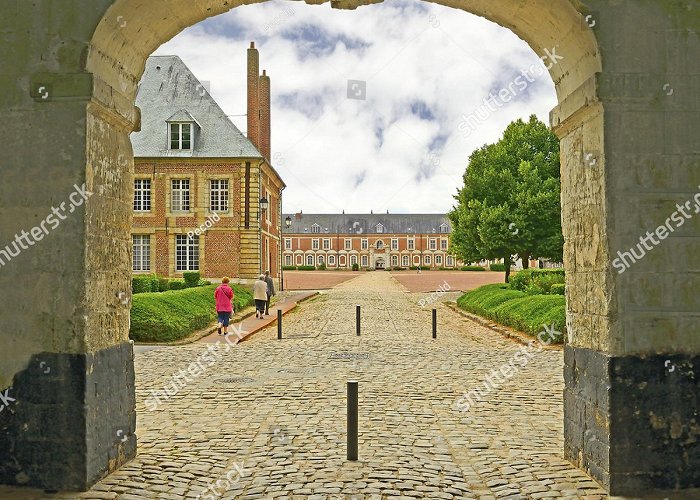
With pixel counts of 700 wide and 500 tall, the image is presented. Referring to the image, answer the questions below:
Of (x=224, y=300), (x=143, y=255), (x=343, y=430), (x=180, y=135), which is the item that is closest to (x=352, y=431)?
(x=343, y=430)

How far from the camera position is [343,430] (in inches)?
271

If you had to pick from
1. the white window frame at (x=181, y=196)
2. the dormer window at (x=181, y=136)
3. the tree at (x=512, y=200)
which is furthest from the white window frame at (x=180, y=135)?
the tree at (x=512, y=200)

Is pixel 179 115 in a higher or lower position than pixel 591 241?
higher

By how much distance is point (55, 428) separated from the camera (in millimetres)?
4836

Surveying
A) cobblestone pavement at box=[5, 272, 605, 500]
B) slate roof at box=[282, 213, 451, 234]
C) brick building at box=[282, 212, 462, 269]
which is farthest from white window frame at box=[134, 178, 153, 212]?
slate roof at box=[282, 213, 451, 234]

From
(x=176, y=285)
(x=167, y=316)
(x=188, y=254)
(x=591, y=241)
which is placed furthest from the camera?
(x=188, y=254)

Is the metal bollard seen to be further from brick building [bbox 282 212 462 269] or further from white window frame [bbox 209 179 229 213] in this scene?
brick building [bbox 282 212 462 269]

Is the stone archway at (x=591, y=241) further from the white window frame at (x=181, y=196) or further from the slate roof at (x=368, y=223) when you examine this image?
the slate roof at (x=368, y=223)

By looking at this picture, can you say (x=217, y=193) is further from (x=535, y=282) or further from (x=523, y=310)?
(x=523, y=310)

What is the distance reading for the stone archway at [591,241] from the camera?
479 cm

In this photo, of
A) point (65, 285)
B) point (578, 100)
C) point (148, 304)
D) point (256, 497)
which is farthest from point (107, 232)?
point (148, 304)

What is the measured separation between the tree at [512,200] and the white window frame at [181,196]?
14.3 metres

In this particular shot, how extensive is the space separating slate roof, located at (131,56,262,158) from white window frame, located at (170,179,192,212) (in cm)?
144

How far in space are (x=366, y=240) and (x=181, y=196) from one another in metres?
78.0
